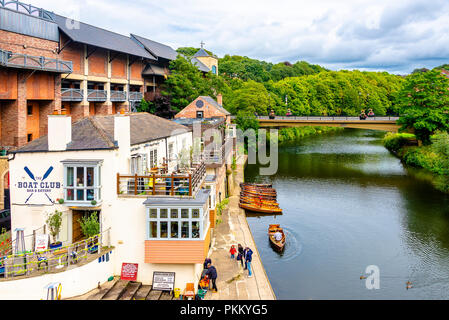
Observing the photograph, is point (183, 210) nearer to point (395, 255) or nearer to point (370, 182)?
point (395, 255)

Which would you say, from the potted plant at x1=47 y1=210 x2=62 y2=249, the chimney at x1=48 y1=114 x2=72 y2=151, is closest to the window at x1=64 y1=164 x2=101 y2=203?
the potted plant at x1=47 y1=210 x2=62 y2=249

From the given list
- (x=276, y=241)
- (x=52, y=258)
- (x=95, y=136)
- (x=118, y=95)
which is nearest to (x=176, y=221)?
(x=52, y=258)

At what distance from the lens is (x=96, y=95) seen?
4441 centimetres

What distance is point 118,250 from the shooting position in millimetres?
18531

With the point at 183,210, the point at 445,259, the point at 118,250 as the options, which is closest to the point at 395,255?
the point at 445,259

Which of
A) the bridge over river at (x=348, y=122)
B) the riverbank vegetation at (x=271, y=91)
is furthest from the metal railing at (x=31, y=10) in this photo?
the bridge over river at (x=348, y=122)

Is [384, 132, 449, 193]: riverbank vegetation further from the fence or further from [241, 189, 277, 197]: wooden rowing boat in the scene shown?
the fence

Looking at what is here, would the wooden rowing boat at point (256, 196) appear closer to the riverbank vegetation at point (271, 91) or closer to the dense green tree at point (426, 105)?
the riverbank vegetation at point (271, 91)

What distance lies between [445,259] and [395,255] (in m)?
3.02

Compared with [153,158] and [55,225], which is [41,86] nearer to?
[153,158]

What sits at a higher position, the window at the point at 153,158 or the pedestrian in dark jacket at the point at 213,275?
the window at the point at 153,158

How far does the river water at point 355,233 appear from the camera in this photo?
2327 cm

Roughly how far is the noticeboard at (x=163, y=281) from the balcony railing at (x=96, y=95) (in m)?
29.5

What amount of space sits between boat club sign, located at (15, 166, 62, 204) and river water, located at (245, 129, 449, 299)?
12480 millimetres
